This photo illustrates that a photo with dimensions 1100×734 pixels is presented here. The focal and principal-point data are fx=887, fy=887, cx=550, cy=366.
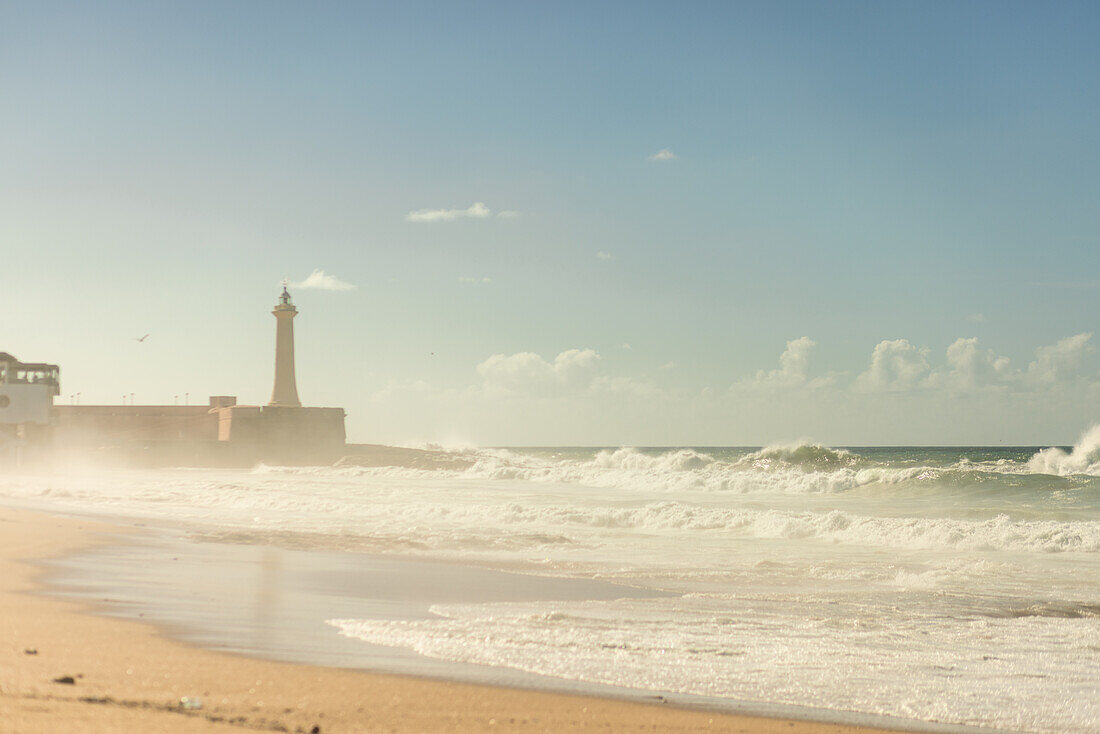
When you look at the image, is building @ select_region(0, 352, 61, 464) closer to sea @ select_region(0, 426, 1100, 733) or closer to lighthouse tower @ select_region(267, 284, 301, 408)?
lighthouse tower @ select_region(267, 284, 301, 408)

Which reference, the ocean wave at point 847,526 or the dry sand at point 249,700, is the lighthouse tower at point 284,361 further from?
the dry sand at point 249,700

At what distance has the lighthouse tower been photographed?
43.0 metres

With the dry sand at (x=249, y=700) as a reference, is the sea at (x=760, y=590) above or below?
below

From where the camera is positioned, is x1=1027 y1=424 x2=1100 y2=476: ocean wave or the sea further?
x1=1027 y1=424 x2=1100 y2=476: ocean wave

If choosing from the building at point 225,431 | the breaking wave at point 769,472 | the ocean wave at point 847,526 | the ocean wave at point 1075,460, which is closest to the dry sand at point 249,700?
the ocean wave at point 847,526

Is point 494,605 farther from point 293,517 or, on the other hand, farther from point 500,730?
point 293,517

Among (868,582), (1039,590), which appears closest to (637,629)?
(868,582)

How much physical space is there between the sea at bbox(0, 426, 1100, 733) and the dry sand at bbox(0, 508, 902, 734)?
0.50m

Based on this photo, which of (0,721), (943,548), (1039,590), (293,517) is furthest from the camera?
(293,517)

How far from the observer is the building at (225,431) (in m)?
41.8

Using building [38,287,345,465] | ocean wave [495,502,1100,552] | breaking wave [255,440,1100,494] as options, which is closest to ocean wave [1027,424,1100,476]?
breaking wave [255,440,1100,494]

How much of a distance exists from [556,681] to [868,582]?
490 centimetres

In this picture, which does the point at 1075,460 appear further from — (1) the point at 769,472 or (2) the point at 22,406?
(2) the point at 22,406

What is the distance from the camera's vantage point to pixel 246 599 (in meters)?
6.25
